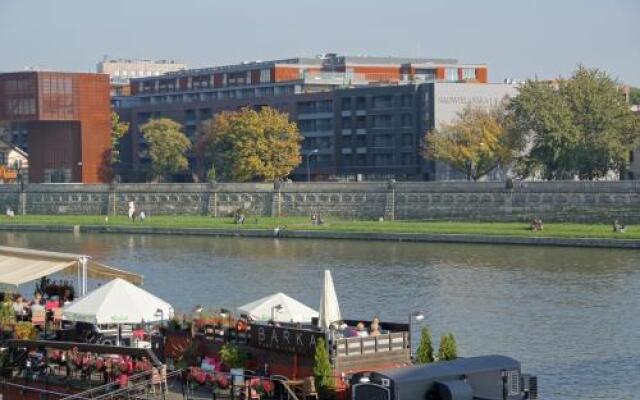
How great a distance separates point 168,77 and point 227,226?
8207 cm

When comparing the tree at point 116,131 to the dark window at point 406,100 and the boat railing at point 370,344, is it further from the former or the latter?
the boat railing at point 370,344

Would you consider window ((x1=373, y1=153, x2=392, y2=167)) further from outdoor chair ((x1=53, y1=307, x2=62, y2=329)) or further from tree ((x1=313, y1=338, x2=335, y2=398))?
tree ((x1=313, y1=338, x2=335, y2=398))

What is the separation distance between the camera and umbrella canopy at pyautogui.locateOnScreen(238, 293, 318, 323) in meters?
37.2

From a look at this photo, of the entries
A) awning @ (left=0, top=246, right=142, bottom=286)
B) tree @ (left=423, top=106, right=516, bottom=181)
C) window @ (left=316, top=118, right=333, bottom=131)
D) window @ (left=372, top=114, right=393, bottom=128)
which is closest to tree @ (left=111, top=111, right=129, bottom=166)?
window @ (left=316, top=118, right=333, bottom=131)

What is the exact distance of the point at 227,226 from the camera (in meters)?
112

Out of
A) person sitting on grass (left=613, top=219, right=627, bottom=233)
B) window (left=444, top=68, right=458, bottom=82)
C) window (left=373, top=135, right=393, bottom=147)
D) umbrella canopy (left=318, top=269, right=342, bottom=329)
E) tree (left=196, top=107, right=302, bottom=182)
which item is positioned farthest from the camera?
window (left=444, top=68, right=458, bottom=82)

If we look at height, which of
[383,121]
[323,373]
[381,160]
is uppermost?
[383,121]

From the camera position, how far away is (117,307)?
3747 centimetres

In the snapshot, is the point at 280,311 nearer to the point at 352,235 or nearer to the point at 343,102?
the point at 352,235

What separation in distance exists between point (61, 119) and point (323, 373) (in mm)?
123030

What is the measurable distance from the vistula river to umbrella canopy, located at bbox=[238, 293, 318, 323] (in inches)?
297

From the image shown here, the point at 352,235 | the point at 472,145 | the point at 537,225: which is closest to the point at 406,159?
the point at 472,145

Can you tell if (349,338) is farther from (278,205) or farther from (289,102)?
(289,102)

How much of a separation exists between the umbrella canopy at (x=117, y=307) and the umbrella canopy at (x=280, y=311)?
7.93ft
